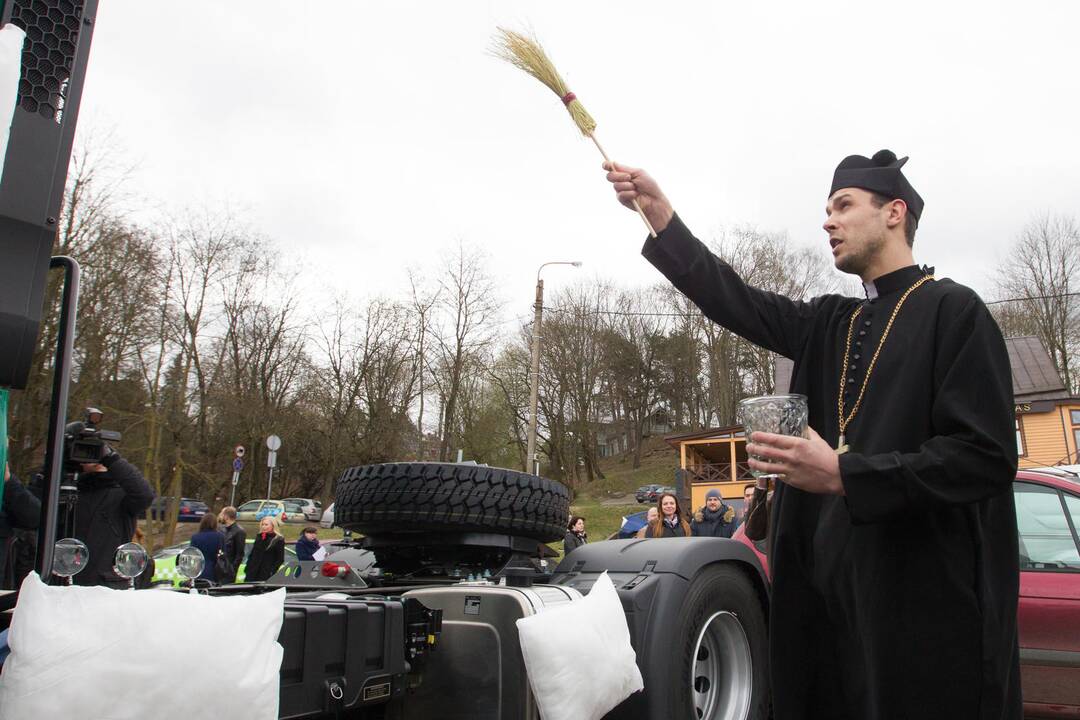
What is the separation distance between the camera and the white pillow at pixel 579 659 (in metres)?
2.38

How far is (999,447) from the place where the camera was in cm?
177

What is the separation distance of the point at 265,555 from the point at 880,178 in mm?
6764

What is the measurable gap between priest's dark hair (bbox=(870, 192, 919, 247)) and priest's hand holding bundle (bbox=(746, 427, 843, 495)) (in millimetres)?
784

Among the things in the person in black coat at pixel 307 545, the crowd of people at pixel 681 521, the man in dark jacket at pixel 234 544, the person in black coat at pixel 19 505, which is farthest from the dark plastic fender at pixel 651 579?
the person in black coat at pixel 307 545

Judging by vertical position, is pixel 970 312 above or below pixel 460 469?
above

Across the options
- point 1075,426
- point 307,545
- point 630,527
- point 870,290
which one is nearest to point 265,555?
point 307,545

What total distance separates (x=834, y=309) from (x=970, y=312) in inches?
19.3

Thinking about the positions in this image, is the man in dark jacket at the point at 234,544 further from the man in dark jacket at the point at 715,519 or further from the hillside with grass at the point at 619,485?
the hillside with grass at the point at 619,485

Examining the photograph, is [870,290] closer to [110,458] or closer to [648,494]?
[110,458]

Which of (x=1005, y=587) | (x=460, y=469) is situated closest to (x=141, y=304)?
(x=460, y=469)

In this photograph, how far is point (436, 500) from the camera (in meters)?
3.38

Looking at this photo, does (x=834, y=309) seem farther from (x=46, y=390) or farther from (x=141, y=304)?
(x=141, y=304)

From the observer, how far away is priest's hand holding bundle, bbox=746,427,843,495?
5.98 ft

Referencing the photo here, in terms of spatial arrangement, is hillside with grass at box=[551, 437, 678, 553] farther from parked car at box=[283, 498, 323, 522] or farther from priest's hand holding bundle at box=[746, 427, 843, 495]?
priest's hand holding bundle at box=[746, 427, 843, 495]
